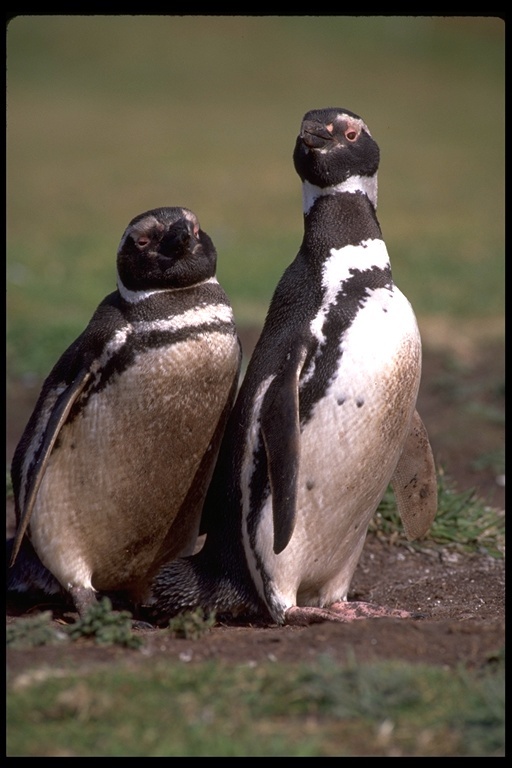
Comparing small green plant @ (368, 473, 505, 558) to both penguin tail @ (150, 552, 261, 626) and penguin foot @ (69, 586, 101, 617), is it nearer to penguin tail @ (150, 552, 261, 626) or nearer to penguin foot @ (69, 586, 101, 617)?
penguin tail @ (150, 552, 261, 626)

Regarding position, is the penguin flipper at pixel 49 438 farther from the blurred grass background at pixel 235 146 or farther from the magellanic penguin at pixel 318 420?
the blurred grass background at pixel 235 146

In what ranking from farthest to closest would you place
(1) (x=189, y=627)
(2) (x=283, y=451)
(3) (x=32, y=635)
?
1. (2) (x=283, y=451)
2. (1) (x=189, y=627)
3. (3) (x=32, y=635)

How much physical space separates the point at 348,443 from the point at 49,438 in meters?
0.97

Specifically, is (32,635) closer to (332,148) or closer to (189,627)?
(189,627)

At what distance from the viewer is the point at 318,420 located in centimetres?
362

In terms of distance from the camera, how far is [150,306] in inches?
153

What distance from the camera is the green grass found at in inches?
93.7

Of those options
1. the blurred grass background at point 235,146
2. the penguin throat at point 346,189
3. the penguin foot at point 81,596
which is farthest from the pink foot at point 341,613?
the blurred grass background at point 235,146

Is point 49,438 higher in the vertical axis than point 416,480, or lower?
higher

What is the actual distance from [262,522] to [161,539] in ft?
1.73

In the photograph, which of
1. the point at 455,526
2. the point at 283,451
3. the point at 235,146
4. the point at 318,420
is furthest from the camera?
the point at 235,146

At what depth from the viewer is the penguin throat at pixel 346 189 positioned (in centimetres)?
391

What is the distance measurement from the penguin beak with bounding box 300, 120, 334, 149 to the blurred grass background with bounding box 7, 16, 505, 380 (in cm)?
369

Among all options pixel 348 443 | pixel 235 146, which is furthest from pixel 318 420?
pixel 235 146
